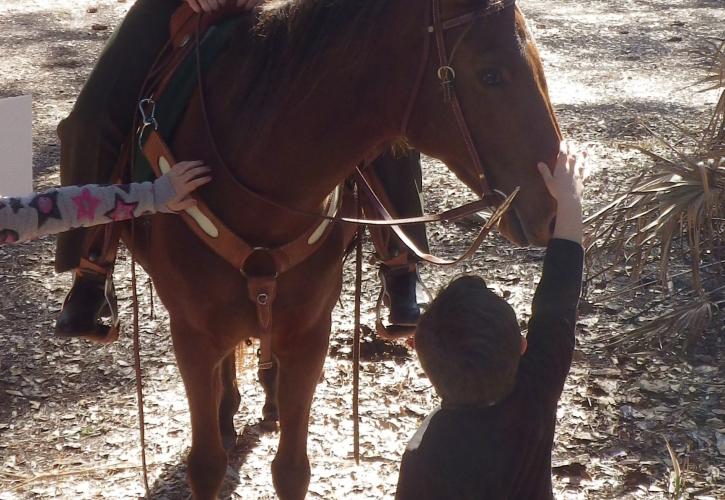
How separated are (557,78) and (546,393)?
27.2ft

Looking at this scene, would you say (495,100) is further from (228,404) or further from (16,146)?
(228,404)

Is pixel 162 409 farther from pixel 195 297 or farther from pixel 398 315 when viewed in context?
pixel 195 297

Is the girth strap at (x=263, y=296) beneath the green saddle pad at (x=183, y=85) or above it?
beneath

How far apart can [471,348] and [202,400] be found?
1522mm

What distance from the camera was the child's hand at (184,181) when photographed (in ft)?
8.61

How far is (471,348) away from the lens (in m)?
1.88

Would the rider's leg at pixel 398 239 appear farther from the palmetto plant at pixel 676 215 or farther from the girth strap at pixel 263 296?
the palmetto plant at pixel 676 215

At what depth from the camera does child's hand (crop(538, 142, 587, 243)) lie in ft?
7.41

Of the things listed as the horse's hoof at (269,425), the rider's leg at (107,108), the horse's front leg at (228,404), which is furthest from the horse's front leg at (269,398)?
the rider's leg at (107,108)

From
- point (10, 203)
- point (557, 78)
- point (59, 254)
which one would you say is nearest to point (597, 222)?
point (59, 254)

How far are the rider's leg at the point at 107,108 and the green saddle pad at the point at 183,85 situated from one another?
0.25 metres

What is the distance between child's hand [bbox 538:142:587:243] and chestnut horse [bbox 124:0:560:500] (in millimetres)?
40

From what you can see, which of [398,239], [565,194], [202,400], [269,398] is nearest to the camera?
[565,194]

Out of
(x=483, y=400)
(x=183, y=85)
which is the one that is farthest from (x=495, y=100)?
(x=183, y=85)
